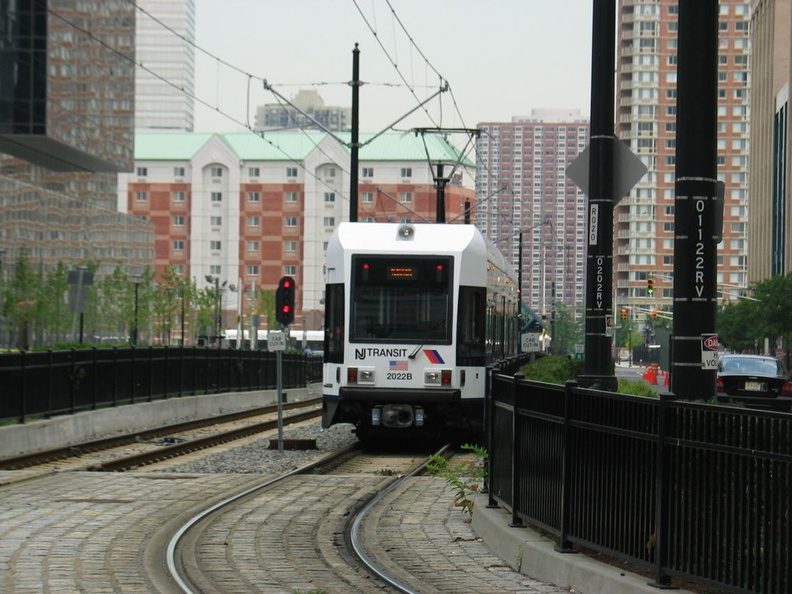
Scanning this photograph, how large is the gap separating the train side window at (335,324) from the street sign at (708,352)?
10848mm

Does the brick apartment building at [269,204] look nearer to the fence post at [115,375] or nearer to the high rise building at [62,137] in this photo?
the high rise building at [62,137]

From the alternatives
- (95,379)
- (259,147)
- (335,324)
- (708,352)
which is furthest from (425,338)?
(259,147)

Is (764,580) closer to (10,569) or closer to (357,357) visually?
(10,569)

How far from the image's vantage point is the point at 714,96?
33.3ft

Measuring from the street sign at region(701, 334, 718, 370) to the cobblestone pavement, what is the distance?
6.56 ft

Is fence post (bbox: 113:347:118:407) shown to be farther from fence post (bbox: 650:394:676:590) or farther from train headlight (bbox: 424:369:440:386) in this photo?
fence post (bbox: 650:394:676:590)

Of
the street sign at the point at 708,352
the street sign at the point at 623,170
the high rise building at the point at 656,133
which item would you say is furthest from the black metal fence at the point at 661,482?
the high rise building at the point at 656,133

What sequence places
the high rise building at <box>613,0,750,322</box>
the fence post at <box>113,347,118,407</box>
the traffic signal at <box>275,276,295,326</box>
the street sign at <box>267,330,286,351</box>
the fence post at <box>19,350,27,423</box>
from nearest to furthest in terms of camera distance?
the fence post at <box>19,350,27,423</box>, the street sign at <box>267,330,286,351</box>, the traffic signal at <box>275,276,295,326</box>, the fence post at <box>113,347,118,407</box>, the high rise building at <box>613,0,750,322</box>

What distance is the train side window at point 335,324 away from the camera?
68.0ft

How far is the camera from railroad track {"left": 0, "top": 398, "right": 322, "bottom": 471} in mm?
19000

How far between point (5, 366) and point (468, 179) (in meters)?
132

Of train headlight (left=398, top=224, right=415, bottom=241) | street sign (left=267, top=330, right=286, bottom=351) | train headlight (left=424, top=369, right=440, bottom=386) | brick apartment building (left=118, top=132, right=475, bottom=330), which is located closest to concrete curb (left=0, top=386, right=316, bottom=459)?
street sign (left=267, top=330, right=286, bottom=351)

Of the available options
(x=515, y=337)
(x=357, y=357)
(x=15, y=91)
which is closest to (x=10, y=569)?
(x=357, y=357)

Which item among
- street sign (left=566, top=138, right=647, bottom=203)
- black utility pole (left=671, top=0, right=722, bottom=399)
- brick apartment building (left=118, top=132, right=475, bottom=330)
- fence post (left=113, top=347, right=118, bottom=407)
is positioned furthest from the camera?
brick apartment building (left=118, top=132, right=475, bottom=330)
